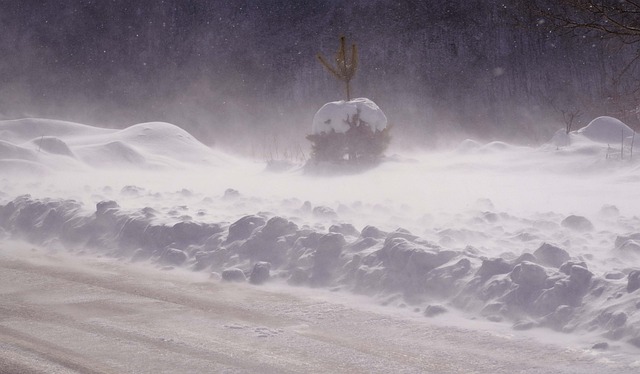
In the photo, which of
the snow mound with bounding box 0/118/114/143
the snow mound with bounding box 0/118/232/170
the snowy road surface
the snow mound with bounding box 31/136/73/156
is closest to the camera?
the snowy road surface

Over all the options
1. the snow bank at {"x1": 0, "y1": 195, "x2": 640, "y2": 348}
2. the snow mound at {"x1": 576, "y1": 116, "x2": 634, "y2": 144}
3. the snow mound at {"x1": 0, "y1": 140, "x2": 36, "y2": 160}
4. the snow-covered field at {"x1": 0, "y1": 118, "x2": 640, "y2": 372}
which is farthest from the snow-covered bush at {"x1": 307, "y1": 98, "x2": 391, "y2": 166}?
the snow bank at {"x1": 0, "y1": 195, "x2": 640, "y2": 348}

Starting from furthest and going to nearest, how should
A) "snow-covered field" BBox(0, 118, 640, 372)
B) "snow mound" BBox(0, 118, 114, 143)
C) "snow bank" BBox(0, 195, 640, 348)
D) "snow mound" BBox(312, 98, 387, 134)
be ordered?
"snow mound" BBox(0, 118, 114, 143) < "snow mound" BBox(312, 98, 387, 134) < "snow-covered field" BBox(0, 118, 640, 372) < "snow bank" BBox(0, 195, 640, 348)

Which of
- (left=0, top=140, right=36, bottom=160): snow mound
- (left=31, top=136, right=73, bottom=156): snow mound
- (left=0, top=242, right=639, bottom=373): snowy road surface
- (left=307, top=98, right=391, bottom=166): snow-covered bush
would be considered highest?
(left=307, top=98, right=391, bottom=166): snow-covered bush

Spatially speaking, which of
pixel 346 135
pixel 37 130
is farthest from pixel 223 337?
pixel 37 130

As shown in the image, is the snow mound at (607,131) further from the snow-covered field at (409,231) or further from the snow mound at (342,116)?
the snow mound at (342,116)

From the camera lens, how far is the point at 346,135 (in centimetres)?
1788

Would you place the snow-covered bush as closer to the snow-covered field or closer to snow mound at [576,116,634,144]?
the snow-covered field

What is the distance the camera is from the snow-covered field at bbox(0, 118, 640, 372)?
559 centimetres

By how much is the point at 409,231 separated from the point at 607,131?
12203 millimetres

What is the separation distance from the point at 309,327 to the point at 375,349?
25.5 inches

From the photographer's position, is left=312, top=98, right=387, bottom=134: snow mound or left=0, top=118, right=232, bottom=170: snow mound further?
left=312, top=98, right=387, bottom=134: snow mound

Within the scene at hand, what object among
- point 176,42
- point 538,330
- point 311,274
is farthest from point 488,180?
point 176,42

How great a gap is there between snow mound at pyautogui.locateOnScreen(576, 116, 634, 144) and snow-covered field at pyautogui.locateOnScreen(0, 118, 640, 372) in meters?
0.43

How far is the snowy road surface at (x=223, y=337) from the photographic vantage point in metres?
4.56
